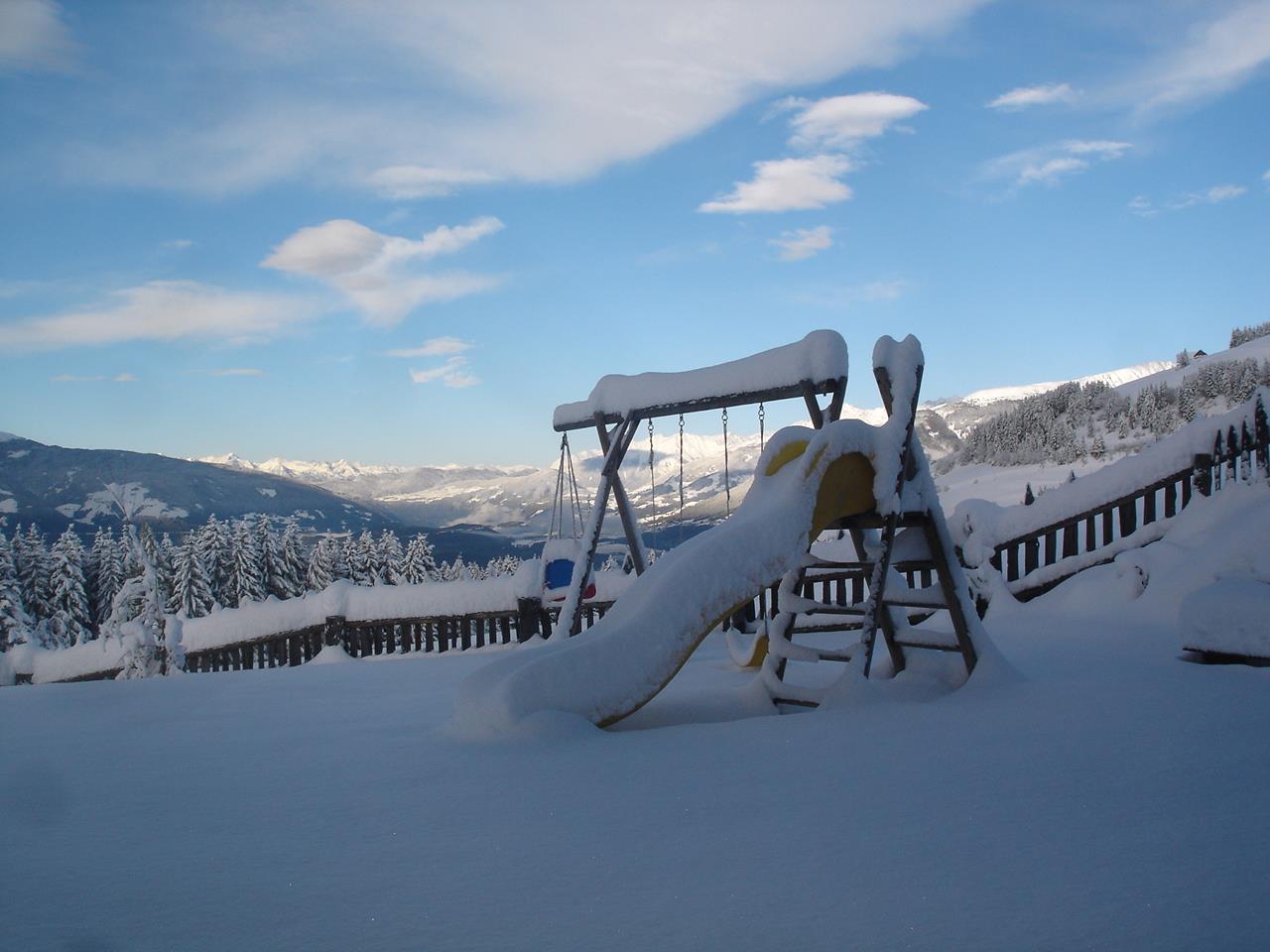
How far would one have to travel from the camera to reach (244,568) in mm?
41188

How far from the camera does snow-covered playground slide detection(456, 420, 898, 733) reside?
4078 millimetres

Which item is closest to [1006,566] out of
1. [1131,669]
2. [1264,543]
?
[1264,543]

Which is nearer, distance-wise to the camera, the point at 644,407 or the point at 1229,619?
the point at 1229,619

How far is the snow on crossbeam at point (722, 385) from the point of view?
6637mm

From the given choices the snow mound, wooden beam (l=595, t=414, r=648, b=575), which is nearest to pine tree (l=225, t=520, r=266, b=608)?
wooden beam (l=595, t=414, r=648, b=575)

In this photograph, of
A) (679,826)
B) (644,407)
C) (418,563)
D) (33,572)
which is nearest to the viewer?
(679,826)

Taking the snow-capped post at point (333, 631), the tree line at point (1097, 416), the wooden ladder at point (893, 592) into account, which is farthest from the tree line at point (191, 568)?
the wooden ladder at point (893, 592)

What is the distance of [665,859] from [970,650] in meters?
3.04

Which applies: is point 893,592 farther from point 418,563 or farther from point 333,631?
point 418,563

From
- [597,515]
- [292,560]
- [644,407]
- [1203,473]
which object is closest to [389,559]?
[292,560]

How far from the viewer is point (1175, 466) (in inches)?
305

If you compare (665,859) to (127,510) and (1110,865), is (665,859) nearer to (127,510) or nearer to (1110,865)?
(1110,865)

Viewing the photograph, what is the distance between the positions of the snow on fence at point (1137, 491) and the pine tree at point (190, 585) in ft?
127

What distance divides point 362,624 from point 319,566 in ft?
121
